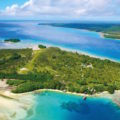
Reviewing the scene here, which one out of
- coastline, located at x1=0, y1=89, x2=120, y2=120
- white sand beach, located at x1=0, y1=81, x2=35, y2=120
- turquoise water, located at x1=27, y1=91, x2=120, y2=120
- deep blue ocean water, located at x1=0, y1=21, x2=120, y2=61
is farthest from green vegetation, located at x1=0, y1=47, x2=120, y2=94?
deep blue ocean water, located at x1=0, y1=21, x2=120, y2=61

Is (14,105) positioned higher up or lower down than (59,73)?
Answer: lower down

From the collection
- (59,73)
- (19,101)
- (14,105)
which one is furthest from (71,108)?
(59,73)

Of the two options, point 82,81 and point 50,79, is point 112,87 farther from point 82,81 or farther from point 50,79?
point 50,79

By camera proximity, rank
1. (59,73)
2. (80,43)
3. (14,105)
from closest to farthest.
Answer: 1. (14,105)
2. (59,73)
3. (80,43)

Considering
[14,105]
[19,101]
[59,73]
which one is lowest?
[14,105]

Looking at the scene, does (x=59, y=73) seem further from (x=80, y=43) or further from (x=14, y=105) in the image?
(x=80, y=43)

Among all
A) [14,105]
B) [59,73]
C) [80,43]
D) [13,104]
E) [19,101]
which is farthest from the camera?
[80,43]

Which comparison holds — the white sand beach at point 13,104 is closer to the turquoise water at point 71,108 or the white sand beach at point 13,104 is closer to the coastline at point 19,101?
the coastline at point 19,101
